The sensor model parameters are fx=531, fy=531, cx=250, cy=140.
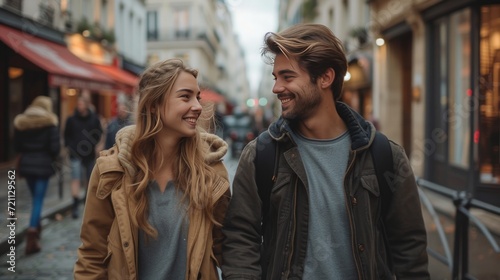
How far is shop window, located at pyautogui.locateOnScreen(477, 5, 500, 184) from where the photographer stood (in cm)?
930

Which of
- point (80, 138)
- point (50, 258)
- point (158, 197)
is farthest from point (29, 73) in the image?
point (158, 197)

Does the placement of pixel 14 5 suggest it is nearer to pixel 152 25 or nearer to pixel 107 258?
pixel 107 258

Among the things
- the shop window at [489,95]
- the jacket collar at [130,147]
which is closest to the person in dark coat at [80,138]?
the jacket collar at [130,147]

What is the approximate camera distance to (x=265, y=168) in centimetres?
230

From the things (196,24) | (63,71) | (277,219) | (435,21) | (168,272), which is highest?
(196,24)

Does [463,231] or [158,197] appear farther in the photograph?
[463,231]

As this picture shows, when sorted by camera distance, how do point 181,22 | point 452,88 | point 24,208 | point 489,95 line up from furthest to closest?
1. point 181,22
2. point 452,88
3. point 489,95
4. point 24,208

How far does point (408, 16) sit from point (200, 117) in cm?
1103

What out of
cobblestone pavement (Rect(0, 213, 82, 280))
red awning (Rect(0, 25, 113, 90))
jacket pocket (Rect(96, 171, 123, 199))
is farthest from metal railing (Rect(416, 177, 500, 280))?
red awning (Rect(0, 25, 113, 90))

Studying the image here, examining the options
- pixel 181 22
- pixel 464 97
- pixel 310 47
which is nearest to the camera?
pixel 310 47

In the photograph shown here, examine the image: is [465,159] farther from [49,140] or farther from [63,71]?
[63,71]

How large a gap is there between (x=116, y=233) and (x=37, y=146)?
196 inches

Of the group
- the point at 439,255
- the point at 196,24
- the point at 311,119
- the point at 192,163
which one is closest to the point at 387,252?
the point at 311,119

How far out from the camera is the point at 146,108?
2486mm
